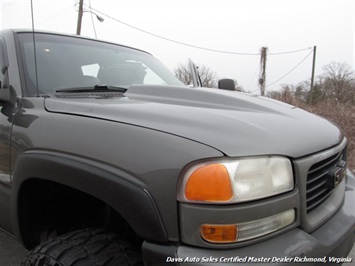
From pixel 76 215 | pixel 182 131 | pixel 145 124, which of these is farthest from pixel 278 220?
pixel 76 215

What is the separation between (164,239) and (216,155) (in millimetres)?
383

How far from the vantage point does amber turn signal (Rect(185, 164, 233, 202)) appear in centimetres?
136

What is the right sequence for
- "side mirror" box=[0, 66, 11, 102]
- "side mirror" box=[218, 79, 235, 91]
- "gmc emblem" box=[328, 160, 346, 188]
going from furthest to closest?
"side mirror" box=[218, 79, 235, 91]
"side mirror" box=[0, 66, 11, 102]
"gmc emblem" box=[328, 160, 346, 188]

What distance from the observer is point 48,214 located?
213 centimetres

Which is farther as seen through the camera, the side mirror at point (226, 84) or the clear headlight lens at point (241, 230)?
the side mirror at point (226, 84)

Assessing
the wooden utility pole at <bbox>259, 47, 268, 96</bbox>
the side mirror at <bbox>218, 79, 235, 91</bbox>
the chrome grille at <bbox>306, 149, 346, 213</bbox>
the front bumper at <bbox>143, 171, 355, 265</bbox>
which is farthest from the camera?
the wooden utility pole at <bbox>259, 47, 268, 96</bbox>

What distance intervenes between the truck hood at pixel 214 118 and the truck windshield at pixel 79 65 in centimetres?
25

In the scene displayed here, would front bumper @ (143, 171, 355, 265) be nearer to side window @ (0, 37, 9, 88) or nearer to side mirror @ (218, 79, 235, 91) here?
side window @ (0, 37, 9, 88)

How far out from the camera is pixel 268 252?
1.36m

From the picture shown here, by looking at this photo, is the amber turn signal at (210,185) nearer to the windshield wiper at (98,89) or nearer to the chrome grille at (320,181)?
the chrome grille at (320,181)

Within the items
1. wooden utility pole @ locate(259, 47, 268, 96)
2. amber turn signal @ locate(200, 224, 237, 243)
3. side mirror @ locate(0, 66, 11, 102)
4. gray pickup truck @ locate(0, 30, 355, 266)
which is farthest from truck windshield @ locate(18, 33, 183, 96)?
wooden utility pole @ locate(259, 47, 268, 96)

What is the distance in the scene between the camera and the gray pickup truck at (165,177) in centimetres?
137

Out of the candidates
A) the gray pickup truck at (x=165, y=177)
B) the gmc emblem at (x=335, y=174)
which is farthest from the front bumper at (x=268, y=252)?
the gmc emblem at (x=335, y=174)

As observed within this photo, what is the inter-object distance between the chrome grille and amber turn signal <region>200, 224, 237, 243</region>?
45cm
